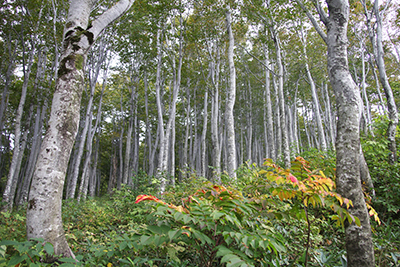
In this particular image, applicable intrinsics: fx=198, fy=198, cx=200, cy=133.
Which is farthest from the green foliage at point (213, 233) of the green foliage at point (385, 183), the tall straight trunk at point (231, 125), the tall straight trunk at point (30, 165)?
the tall straight trunk at point (30, 165)

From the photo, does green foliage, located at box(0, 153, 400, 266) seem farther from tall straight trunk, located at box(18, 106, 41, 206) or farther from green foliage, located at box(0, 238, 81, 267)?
tall straight trunk, located at box(18, 106, 41, 206)

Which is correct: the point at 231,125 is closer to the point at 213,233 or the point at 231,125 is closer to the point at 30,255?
the point at 213,233

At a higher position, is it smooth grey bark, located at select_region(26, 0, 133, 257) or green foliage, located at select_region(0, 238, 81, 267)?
smooth grey bark, located at select_region(26, 0, 133, 257)

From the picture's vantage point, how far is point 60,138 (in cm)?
246

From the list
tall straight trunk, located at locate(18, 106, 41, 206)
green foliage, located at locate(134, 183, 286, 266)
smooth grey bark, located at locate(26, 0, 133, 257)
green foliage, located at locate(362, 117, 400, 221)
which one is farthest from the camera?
tall straight trunk, located at locate(18, 106, 41, 206)

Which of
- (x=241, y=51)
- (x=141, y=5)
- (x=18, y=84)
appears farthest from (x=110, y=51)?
(x=241, y=51)

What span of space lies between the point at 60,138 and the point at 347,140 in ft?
12.0

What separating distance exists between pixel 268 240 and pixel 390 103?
272 inches

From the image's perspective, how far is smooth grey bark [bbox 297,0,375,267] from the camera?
2186 mm

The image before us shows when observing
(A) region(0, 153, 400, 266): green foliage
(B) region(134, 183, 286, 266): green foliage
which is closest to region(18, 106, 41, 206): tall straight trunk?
(A) region(0, 153, 400, 266): green foliage

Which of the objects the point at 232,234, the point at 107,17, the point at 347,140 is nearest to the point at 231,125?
the point at 347,140

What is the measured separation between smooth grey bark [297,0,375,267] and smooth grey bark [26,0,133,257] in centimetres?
324

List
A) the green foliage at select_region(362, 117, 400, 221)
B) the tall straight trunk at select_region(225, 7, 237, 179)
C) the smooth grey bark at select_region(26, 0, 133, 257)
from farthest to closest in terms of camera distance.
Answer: the tall straight trunk at select_region(225, 7, 237, 179)
the green foliage at select_region(362, 117, 400, 221)
the smooth grey bark at select_region(26, 0, 133, 257)

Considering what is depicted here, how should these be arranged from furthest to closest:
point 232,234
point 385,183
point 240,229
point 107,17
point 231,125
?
point 231,125 < point 385,183 < point 107,17 < point 240,229 < point 232,234
